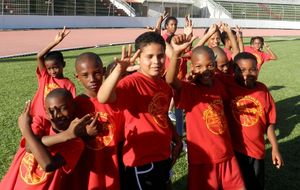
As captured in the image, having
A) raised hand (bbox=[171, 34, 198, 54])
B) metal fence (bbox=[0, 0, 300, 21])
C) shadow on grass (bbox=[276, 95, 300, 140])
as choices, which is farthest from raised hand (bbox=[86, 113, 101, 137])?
metal fence (bbox=[0, 0, 300, 21])

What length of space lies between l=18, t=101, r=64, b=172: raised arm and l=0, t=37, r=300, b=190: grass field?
2.23m

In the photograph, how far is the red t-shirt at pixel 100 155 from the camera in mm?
3078

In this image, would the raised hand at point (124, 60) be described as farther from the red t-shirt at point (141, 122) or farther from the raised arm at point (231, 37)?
the raised arm at point (231, 37)

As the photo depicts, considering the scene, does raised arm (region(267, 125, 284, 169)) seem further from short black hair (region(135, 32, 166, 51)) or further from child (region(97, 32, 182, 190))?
short black hair (region(135, 32, 166, 51))

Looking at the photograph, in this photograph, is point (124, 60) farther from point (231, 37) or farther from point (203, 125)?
point (231, 37)

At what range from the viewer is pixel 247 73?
12.5 ft

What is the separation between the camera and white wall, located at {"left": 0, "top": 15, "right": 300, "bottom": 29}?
27.8m

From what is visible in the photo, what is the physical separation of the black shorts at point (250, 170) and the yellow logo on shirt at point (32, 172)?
1817 mm

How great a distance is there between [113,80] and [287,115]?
594 centimetres

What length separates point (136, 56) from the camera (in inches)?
125

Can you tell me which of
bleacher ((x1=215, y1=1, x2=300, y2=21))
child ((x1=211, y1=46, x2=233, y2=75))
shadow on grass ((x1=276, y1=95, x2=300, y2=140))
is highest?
bleacher ((x1=215, y1=1, x2=300, y2=21))

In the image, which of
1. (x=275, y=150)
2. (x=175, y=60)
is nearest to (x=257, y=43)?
(x=275, y=150)

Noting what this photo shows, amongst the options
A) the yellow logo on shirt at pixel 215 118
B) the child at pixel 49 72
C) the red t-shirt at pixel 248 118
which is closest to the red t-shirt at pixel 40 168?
the yellow logo on shirt at pixel 215 118

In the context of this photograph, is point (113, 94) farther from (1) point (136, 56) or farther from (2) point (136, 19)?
(2) point (136, 19)
